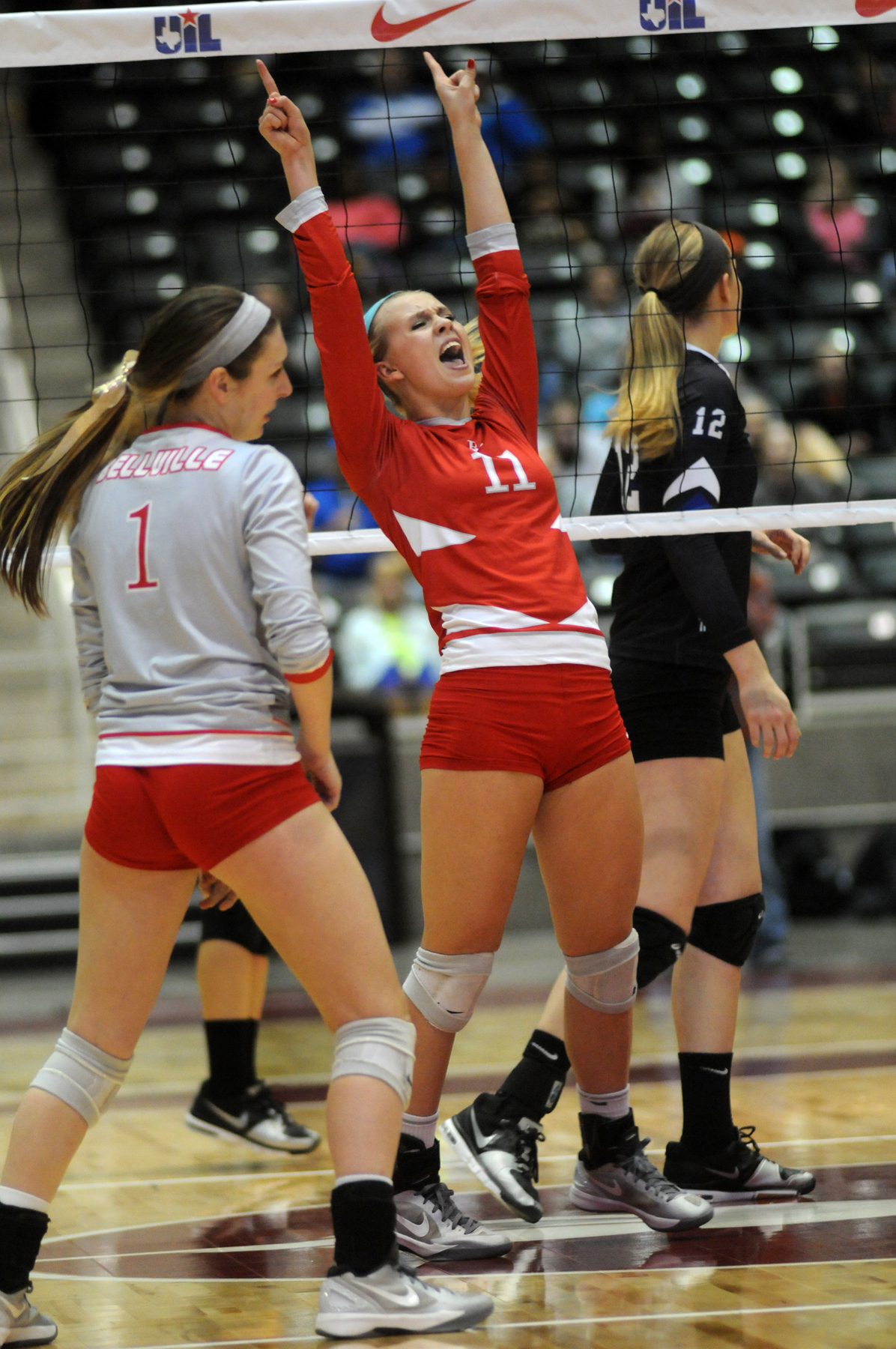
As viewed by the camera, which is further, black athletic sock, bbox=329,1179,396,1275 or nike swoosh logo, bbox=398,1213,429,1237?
nike swoosh logo, bbox=398,1213,429,1237

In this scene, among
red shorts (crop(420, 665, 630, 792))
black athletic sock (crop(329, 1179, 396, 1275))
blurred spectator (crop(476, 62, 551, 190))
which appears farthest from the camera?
blurred spectator (crop(476, 62, 551, 190))

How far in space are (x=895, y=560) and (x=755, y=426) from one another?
1357 millimetres

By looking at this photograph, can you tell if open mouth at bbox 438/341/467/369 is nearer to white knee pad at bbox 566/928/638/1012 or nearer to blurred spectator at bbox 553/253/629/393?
white knee pad at bbox 566/928/638/1012

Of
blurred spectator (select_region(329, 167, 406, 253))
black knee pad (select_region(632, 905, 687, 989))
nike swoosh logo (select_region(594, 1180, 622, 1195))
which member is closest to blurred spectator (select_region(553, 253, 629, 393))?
blurred spectator (select_region(329, 167, 406, 253))

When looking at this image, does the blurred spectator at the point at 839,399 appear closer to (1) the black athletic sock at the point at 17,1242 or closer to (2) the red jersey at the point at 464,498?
(2) the red jersey at the point at 464,498

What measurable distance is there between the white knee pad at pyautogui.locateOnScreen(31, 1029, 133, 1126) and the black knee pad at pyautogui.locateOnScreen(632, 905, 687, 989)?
1.20m

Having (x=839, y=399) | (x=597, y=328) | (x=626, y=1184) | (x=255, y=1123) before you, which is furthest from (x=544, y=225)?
(x=626, y=1184)

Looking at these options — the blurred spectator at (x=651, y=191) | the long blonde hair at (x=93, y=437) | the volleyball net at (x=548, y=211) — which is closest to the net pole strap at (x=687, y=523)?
the long blonde hair at (x=93, y=437)

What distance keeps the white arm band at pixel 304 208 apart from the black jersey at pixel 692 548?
1011 mm

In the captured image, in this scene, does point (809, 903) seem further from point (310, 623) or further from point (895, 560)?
point (310, 623)

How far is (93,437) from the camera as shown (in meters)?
2.88

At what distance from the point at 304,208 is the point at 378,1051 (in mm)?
1534

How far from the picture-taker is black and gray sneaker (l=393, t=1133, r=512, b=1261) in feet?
10.5

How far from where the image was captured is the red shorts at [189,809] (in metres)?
2.57
